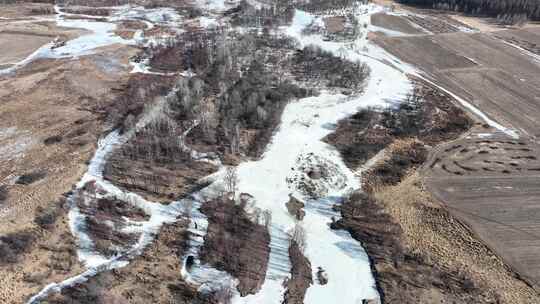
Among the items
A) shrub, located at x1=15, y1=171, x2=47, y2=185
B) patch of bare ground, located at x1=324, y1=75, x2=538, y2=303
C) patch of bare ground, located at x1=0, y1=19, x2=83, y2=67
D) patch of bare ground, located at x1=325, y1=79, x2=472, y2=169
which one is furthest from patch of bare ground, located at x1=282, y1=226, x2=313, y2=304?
patch of bare ground, located at x1=0, y1=19, x2=83, y2=67

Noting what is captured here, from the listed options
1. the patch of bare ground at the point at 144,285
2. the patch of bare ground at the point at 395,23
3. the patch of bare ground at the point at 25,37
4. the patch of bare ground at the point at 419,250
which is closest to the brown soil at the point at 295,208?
the patch of bare ground at the point at 419,250

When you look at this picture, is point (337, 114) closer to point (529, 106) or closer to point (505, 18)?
point (529, 106)

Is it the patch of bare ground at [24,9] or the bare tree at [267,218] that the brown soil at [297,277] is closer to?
the bare tree at [267,218]

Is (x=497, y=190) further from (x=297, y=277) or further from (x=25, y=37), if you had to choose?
(x=25, y=37)

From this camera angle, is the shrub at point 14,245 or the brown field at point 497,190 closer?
the shrub at point 14,245

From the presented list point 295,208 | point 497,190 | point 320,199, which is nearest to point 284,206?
point 295,208

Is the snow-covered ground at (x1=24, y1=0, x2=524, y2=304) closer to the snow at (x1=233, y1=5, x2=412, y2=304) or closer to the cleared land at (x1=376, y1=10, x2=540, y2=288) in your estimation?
the snow at (x1=233, y1=5, x2=412, y2=304)
